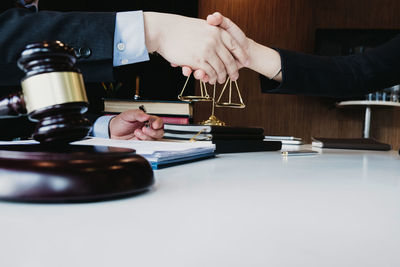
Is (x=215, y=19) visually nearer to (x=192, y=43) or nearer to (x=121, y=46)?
(x=192, y=43)

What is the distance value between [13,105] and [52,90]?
A: 7 centimetres

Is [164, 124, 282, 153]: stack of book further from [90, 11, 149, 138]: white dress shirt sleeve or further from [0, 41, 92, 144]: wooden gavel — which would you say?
[0, 41, 92, 144]: wooden gavel

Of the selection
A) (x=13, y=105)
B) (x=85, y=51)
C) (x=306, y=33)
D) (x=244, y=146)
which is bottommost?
(x=244, y=146)

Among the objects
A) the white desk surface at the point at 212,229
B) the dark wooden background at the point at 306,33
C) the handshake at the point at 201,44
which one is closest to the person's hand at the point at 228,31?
the handshake at the point at 201,44

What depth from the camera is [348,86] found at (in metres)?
1.19

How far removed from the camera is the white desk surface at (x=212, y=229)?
0.81ft

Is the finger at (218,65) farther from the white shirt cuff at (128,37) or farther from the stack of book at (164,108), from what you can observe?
the stack of book at (164,108)

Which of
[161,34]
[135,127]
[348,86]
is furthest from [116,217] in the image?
[348,86]

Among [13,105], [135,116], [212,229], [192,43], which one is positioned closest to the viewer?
[212,229]

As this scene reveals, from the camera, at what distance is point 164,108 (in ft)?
6.04

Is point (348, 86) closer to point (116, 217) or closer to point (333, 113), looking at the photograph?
point (116, 217)

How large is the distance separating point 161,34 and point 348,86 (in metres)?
0.65

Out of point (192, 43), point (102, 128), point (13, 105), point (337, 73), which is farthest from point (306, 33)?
point (13, 105)

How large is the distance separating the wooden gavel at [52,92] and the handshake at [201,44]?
41 cm
